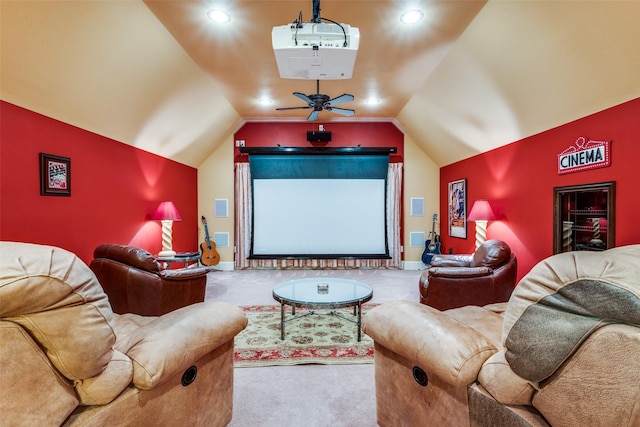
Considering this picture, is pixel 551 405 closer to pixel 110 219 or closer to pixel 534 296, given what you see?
pixel 534 296

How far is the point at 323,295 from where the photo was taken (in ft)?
9.67

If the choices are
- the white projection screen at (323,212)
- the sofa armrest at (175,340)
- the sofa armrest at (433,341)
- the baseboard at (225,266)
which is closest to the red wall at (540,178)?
the white projection screen at (323,212)

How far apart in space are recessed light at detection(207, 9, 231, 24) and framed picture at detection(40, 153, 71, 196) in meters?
1.89

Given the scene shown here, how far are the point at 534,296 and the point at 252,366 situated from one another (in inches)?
82.2

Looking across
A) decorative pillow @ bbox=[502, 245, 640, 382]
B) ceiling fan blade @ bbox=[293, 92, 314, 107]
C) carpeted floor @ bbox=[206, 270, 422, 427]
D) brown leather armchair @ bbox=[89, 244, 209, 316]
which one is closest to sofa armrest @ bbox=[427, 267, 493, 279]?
carpeted floor @ bbox=[206, 270, 422, 427]

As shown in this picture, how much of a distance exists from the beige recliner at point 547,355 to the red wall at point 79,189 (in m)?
3.01

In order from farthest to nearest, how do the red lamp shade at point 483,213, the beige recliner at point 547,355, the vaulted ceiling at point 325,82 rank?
the red lamp shade at point 483,213
the vaulted ceiling at point 325,82
the beige recliner at point 547,355

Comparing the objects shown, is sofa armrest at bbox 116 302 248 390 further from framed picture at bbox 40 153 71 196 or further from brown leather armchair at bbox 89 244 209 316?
framed picture at bbox 40 153 71 196

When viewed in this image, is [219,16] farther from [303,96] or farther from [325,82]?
[325,82]

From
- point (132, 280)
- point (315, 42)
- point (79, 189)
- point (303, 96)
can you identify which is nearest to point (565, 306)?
point (315, 42)

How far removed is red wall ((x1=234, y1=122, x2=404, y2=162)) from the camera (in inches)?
240

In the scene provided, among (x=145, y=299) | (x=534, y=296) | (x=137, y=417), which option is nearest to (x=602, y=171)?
(x=534, y=296)

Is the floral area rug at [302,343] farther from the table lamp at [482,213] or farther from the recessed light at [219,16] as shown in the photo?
the recessed light at [219,16]

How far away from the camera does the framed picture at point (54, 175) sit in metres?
2.58
